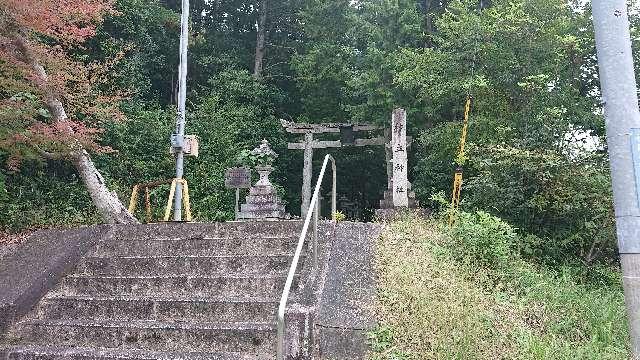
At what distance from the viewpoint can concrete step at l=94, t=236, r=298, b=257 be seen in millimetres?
4887

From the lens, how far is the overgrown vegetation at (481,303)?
3.35 m

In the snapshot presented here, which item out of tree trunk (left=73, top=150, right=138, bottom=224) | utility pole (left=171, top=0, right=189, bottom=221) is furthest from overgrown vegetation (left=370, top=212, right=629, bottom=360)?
utility pole (left=171, top=0, right=189, bottom=221)

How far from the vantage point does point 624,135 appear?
2.71m

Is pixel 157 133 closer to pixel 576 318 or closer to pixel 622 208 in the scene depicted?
pixel 576 318

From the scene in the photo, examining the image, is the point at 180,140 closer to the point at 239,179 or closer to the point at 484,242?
the point at 239,179

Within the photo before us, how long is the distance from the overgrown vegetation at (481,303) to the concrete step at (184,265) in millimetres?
945

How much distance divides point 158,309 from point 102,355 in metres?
0.61

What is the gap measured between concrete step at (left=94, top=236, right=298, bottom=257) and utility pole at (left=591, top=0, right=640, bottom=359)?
9.10 feet

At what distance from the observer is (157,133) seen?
13.8 metres

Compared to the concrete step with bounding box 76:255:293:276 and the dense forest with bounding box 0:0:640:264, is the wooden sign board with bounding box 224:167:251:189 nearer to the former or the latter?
the dense forest with bounding box 0:0:640:264

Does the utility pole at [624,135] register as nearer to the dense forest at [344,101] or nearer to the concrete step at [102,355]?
the concrete step at [102,355]

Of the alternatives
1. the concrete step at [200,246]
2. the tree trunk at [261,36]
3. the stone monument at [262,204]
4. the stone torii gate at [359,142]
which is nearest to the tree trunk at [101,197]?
the concrete step at [200,246]

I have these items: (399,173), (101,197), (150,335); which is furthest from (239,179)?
(150,335)

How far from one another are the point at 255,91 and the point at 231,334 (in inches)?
526
